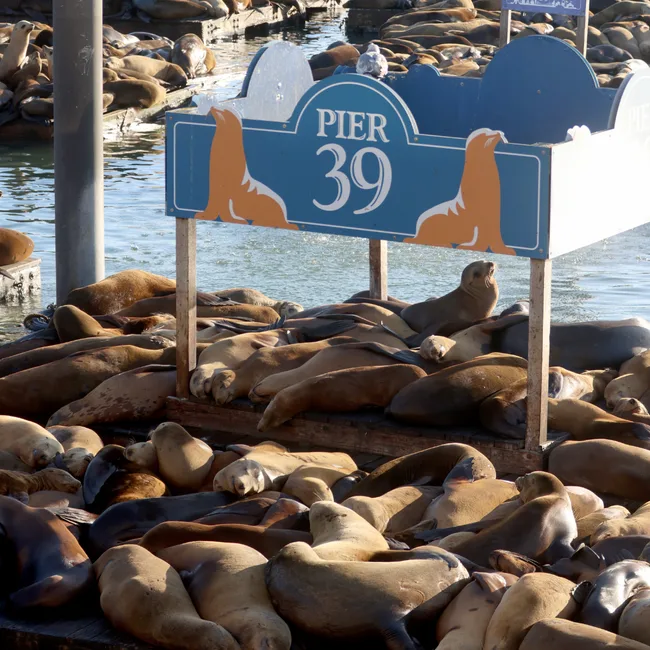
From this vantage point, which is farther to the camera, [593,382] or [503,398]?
[593,382]

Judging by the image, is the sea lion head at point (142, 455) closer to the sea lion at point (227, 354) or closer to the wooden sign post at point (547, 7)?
the sea lion at point (227, 354)

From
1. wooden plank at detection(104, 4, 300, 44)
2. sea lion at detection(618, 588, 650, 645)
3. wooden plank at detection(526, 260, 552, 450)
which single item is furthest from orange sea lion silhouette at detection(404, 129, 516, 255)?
wooden plank at detection(104, 4, 300, 44)

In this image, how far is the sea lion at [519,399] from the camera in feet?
17.8

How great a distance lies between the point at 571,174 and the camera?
5164 mm

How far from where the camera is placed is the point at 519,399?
5496 millimetres

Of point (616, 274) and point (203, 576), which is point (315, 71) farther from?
point (203, 576)

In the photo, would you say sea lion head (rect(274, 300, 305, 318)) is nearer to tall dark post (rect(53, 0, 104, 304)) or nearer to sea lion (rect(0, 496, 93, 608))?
tall dark post (rect(53, 0, 104, 304))

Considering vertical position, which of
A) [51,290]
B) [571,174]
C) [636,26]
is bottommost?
[51,290]

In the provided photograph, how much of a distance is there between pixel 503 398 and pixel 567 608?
199 cm

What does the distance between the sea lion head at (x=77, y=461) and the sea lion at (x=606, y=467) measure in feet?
6.25

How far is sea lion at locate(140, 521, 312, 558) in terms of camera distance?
13.8 ft

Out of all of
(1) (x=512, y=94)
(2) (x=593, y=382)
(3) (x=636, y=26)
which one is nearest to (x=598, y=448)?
(2) (x=593, y=382)

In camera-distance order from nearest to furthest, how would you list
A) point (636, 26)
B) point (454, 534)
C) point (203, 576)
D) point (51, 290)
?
point (203, 576) < point (454, 534) < point (51, 290) < point (636, 26)

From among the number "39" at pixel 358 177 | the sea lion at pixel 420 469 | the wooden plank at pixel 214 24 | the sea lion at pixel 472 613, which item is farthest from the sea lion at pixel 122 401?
the wooden plank at pixel 214 24
